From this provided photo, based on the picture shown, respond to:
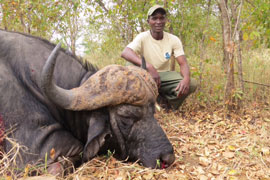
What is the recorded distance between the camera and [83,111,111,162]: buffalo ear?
2.72 m

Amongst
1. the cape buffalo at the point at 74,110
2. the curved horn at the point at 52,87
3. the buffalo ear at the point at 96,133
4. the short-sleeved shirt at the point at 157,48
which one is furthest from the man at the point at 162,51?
the curved horn at the point at 52,87

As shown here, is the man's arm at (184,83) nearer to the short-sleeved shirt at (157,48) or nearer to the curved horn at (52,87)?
the short-sleeved shirt at (157,48)

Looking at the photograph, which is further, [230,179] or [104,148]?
[104,148]

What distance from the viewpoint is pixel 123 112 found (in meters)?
2.83

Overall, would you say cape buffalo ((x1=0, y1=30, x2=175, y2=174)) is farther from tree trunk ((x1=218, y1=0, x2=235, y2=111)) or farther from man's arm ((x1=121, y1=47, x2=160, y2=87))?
tree trunk ((x1=218, y1=0, x2=235, y2=111))

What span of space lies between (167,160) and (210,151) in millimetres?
899

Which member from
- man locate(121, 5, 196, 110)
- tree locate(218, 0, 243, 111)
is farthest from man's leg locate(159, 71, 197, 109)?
tree locate(218, 0, 243, 111)

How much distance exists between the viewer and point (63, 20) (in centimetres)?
679

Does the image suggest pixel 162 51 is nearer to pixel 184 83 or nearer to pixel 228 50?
pixel 184 83

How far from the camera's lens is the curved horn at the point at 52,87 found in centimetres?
235

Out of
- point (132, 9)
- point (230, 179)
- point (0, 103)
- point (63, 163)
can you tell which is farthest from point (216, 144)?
point (132, 9)

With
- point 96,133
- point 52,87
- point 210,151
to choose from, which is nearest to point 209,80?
point 210,151

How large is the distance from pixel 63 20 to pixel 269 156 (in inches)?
221

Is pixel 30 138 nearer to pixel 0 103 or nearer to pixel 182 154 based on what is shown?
pixel 0 103
